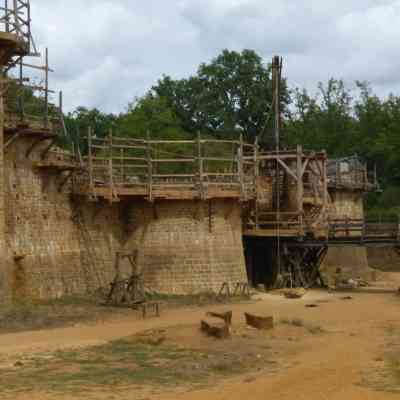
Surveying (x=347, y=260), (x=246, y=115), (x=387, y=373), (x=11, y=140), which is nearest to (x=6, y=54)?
(x=11, y=140)

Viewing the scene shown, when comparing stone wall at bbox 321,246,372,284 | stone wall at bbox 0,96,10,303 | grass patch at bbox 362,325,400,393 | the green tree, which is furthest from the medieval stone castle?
the green tree

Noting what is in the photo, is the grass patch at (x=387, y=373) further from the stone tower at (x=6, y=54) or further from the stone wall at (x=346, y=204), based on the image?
the stone wall at (x=346, y=204)

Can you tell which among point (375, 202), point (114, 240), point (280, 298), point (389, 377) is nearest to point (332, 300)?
point (280, 298)

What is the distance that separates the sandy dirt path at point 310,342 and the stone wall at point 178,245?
2.25 metres

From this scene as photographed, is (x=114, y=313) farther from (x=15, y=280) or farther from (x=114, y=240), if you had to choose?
(x=114, y=240)

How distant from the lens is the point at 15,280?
75.2 feet

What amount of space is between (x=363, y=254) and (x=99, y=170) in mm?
18446

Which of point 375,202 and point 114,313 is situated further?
point 375,202

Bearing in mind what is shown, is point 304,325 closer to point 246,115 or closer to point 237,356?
point 237,356

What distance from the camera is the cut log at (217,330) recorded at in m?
18.4

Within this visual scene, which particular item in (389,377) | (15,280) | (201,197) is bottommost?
(389,377)

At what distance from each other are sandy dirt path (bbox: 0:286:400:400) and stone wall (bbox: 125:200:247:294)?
2250mm

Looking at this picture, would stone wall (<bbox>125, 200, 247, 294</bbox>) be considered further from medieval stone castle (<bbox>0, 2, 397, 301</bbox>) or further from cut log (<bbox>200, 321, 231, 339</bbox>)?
cut log (<bbox>200, 321, 231, 339</bbox>)

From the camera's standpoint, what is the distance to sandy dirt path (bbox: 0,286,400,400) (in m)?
12.8
